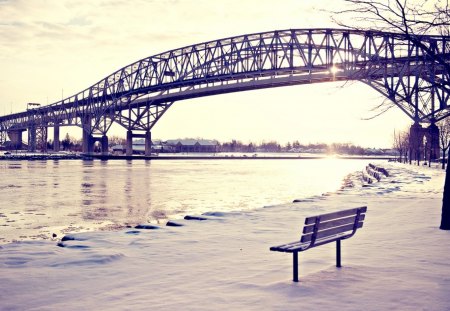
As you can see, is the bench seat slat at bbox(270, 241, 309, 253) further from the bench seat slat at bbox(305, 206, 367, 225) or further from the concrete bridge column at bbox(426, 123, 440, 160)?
the concrete bridge column at bbox(426, 123, 440, 160)

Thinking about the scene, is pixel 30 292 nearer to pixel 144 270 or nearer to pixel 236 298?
pixel 144 270

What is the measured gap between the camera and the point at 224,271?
22.2ft

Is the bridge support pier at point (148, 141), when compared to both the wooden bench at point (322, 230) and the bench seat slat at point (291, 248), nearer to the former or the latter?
the wooden bench at point (322, 230)

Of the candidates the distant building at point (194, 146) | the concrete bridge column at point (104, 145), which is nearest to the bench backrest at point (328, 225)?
the concrete bridge column at point (104, 145)

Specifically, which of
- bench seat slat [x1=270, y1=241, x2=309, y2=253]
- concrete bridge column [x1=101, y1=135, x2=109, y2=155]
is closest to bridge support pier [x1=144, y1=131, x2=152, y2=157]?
concrete bridge column [x1=101, y1=135, x2=109, y2=155]

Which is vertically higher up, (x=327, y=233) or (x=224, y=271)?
(x=327, y=233)

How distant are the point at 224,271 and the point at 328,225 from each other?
148 cm

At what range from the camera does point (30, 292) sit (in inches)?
226

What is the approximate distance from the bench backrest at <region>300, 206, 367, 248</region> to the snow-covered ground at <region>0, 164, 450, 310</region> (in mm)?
431

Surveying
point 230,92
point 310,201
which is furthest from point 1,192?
point 230,92

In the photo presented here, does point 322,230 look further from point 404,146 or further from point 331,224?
point 404,146

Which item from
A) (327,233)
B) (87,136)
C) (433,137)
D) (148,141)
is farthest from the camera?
(87,136)

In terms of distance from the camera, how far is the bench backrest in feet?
20.7

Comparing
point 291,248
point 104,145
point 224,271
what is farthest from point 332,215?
point 104,145
